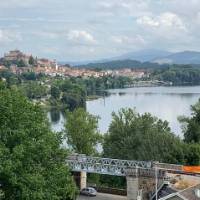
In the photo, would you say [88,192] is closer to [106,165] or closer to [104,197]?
[104,197]

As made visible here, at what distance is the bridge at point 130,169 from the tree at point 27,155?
6.77 metres

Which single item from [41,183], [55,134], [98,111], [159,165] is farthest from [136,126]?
[98,111]

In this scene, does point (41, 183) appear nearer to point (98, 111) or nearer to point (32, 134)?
point (32, 134)

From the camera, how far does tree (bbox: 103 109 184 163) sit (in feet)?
106

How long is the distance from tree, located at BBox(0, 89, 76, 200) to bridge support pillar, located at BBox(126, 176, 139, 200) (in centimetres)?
669

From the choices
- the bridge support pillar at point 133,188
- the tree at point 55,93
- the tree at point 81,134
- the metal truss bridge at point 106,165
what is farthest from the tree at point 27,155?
the tree at point 55,93

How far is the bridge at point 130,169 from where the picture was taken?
86.8ft

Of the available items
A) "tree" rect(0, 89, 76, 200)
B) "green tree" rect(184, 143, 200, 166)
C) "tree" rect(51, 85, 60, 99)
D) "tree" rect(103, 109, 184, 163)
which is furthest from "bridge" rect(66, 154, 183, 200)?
"tree" rect(51, 85, 60, 99)

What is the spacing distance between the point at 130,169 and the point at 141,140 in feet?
25.7

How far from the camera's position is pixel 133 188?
26.9 m

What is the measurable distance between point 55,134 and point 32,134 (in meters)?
1.53

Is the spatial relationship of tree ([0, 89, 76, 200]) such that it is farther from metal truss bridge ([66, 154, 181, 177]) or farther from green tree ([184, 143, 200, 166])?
green tree ([184, 143, 200, 166])

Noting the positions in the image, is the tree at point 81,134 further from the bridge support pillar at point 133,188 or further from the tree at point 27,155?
the tree at point 27,155

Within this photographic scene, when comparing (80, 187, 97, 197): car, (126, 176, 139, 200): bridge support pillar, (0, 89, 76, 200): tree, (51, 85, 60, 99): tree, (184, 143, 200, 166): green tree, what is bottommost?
(51, 85, 60, 99): tree
